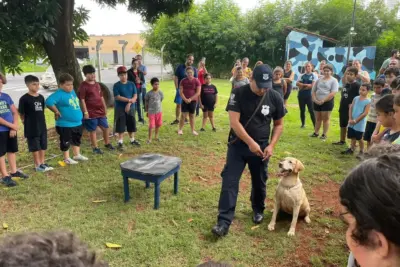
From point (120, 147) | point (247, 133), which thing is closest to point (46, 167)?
point (120, 147)

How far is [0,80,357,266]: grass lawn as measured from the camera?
3240 mm

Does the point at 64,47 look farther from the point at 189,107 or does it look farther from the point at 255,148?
the point at 255,148

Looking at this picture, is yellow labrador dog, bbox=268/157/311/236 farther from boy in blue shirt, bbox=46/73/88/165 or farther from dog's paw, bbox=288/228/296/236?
boy in blue shirt, bbox=46/73/88/165

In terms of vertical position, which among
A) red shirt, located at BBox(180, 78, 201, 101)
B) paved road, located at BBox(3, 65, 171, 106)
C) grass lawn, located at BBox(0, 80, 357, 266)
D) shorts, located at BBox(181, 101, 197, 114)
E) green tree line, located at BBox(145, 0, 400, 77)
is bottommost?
grass lawn, located at BBox(0, 80, 357, 266)

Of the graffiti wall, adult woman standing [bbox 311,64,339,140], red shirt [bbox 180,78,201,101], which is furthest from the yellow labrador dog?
the graffiti wall

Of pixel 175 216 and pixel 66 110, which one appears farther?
pixel 66 110

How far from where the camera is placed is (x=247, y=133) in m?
3.58

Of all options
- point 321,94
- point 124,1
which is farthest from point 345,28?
point 124,1

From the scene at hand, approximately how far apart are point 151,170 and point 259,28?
75.9ft

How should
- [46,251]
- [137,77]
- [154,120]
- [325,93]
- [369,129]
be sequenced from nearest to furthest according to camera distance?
[46,251] → [369,129] → [154,120] → [325,93] → [137,77]

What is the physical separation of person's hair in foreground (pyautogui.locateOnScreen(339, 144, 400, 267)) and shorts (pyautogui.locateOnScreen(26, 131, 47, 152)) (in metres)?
5.20

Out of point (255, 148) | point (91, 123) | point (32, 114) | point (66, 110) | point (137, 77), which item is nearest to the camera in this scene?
point (255, 148)

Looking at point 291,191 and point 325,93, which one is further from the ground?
point 325,93

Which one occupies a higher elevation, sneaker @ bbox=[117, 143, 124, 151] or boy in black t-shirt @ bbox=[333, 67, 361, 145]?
boy in black t-shirt @ bbox=[333, 67, 361, 145]
